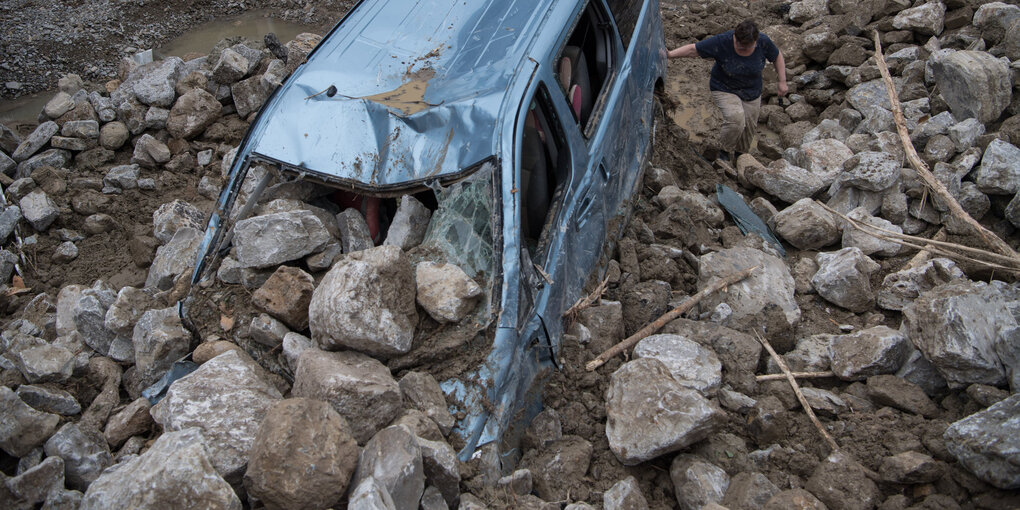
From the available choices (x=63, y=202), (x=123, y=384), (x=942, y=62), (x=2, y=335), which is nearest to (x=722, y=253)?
(x=942, y=62)

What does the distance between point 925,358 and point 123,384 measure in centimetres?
380

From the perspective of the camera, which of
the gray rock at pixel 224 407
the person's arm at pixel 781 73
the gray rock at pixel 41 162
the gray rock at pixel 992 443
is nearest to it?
the gray rock at pixel 224 407

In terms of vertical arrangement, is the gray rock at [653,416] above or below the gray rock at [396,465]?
below

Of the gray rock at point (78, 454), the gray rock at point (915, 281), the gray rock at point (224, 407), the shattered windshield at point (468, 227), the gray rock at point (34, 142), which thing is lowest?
the gray rock at point (915, 281)

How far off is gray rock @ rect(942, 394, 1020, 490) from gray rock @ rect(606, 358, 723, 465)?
960mm

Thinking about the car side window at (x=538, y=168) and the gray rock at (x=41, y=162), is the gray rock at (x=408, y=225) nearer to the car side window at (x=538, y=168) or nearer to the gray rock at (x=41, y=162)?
the car side window at (x=538, y=168)

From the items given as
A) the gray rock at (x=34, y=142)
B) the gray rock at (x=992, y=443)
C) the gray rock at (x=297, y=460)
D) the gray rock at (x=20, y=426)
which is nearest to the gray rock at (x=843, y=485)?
the gray rock at (x=992, y=443)

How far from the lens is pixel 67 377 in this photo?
3189 millimetres

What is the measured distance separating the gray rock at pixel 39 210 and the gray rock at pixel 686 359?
396cm

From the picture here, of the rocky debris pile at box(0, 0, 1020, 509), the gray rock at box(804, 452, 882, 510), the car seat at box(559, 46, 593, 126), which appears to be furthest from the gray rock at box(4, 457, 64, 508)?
the gray rock at box(804, 452, 882, 510)

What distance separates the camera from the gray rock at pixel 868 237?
4559mm

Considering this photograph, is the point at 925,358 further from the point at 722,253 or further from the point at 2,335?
the point at 2,335

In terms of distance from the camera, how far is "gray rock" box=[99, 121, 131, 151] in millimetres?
5258

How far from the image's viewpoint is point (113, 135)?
5.26m
